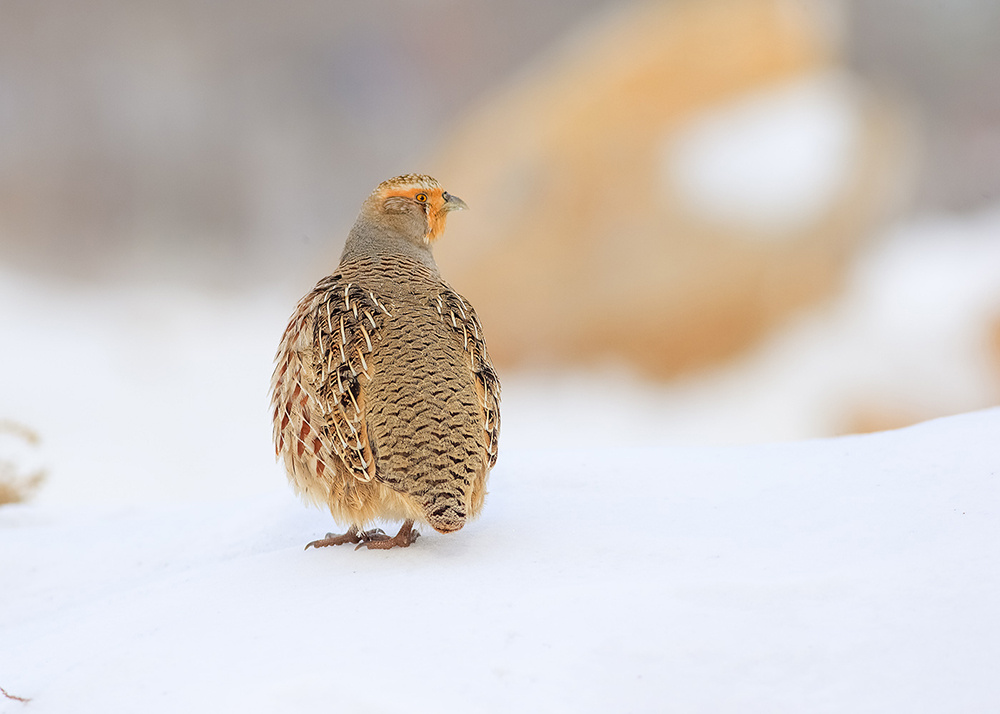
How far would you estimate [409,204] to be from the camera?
2729 mm

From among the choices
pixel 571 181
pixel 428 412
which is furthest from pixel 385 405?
pixel 571 181

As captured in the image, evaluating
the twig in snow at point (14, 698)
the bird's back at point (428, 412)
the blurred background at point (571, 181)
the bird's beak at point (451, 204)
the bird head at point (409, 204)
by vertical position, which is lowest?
the twig in snow at point (14, 698)

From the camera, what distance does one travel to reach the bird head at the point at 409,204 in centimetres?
271

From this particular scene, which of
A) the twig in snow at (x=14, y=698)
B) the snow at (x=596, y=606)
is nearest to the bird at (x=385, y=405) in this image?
the snow at (x=596, y=606)

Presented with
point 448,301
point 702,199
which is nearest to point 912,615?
point 448,301

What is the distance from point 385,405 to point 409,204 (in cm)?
93

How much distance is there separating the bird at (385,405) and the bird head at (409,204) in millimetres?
344

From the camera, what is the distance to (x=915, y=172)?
8227 millimetres

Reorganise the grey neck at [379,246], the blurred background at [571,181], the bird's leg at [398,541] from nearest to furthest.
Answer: the bird's leg at [398,541]
the grey neck at [379,246]
the blurred background at [571,181]

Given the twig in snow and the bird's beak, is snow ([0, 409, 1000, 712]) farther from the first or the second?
the bird's beak

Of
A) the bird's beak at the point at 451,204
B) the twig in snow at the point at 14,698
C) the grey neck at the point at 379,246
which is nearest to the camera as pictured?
the twig in snow at the point at 14,698

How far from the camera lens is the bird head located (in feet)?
8.89

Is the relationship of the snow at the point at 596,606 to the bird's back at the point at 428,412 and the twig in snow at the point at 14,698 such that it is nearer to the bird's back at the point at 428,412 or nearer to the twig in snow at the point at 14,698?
the twig in snow at the point at 14,698

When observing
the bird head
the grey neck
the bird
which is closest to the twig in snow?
the bird
